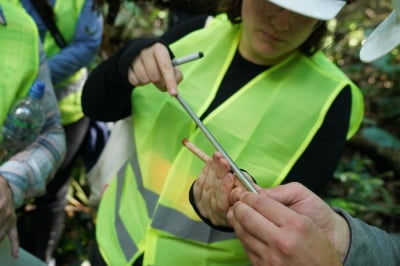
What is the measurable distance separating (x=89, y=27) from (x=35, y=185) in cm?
113

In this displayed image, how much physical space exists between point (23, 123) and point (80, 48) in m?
0.99

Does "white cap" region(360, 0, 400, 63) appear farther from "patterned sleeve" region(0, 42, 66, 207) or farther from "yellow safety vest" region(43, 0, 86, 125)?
"yellow safety vest" region(43, 0, 86, 125)

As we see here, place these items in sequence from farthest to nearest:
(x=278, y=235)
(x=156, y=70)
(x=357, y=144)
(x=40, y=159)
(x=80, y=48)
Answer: (x=357, y=144), (x=80, y=48), (x=40, y=159), (x=156, y=70), (x=278, y=235)

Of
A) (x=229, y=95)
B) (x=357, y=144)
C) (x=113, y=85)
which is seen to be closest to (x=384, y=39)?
(x=229, y=95)

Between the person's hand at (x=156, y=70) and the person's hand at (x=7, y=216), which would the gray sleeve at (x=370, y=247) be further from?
the person's hand at (x=7, y=216)

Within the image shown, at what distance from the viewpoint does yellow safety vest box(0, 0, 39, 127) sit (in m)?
1.48

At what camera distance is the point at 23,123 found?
1505 millimetres

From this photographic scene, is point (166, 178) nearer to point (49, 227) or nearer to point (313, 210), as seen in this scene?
point (313, 210)

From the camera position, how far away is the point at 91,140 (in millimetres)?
2648

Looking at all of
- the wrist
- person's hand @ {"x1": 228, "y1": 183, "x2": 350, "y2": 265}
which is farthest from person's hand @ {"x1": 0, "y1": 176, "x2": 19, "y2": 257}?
the wrist

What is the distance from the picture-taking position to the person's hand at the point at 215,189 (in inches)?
49.9

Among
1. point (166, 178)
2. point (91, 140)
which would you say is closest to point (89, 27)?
point (91, 140)

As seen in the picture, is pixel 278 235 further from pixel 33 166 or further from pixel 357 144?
pixel 357 144

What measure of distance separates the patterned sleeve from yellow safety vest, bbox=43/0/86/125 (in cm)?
76
